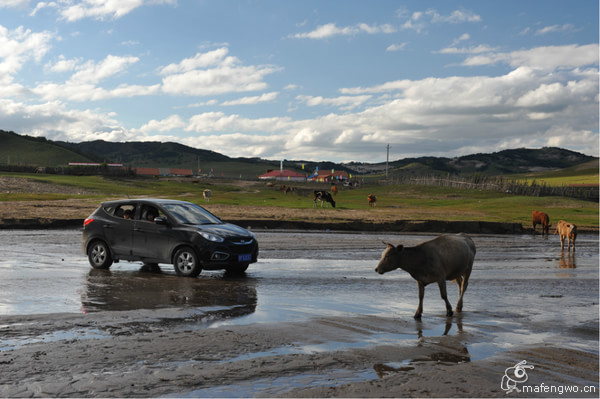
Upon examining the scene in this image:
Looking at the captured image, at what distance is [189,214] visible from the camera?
16.7m

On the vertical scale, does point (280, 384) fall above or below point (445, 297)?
below

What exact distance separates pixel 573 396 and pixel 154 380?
4.32m

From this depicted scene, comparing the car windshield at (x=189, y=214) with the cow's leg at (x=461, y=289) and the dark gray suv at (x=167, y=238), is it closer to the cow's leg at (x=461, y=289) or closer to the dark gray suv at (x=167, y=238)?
the dark gray suv at (x=167, y=238)

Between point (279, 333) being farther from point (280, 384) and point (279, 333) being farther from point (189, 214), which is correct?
point (189, 214)

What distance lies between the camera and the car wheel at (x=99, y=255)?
1655 centimetres

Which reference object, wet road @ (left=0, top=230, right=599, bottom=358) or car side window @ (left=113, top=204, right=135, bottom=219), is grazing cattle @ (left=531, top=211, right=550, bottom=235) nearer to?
wet road @ (left=0, top=230, right=599, bottom=358)

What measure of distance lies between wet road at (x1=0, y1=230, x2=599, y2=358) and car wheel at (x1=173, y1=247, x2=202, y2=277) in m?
0.21

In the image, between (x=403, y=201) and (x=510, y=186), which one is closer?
(x=403, y=201)

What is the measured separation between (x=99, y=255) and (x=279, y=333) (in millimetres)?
9276

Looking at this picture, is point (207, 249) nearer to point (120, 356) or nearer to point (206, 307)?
point (206, 307)

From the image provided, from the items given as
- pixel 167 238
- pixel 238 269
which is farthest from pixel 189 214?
pixel 238 269

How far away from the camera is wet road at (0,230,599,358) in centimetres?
1030

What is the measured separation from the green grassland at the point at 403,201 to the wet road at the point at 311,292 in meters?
23.9

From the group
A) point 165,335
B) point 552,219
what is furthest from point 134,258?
point 552,219
